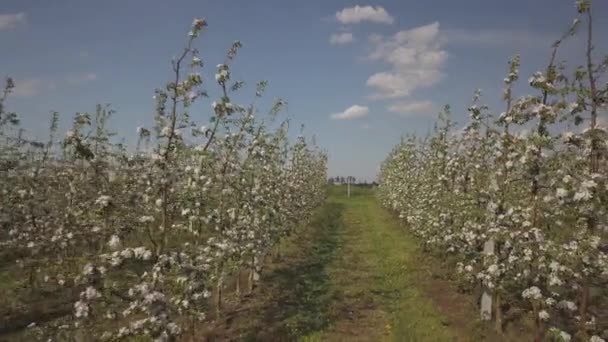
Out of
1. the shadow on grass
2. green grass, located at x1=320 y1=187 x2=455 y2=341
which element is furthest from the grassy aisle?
the shadow on grass

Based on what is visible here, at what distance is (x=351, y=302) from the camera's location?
53.8 ft

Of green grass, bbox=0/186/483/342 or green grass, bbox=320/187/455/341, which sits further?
green grass, bbox=320/187/455/341

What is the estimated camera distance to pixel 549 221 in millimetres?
10516

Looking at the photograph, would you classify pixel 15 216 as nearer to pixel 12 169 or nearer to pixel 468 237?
pixel 12 169

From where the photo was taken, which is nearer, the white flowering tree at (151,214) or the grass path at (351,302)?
the white flowering tree at (151,214)

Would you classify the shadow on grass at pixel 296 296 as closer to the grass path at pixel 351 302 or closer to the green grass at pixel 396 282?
the grass path at pixel 351 302

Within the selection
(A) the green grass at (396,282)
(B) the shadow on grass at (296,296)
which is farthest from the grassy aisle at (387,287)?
(B) the shadow on grass at (296,296)

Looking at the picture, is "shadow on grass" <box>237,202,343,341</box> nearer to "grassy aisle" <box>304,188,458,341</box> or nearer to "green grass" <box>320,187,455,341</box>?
"grassy aisle" <box>304,188,458,341</box>

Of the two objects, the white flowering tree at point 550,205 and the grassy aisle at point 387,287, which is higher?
the white flowering tree at point 550,205

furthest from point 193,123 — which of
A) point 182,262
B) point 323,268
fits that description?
point 323,268

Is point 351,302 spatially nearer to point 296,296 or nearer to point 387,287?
point 296,296

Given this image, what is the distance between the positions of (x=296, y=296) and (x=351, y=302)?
1.78 metres

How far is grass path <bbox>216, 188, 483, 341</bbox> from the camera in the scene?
13258 mm

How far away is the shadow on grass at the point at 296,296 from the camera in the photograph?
13.3m
